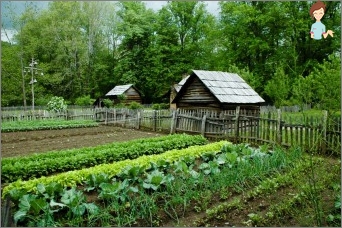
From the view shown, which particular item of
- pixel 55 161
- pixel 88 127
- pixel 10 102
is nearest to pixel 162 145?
pixel 55 161

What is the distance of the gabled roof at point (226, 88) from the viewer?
16656 millimetres

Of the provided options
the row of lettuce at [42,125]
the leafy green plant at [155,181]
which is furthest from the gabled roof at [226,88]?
the leafy green plant at [155,181]

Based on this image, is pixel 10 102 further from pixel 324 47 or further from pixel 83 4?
pixel 324 47

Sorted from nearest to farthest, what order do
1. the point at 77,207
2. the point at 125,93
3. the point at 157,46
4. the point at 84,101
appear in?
the point at 77,207 → the point at 84,101 → the point at 125,93 → the point at 157,46

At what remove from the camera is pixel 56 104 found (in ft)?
72.0

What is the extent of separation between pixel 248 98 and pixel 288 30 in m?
21.9

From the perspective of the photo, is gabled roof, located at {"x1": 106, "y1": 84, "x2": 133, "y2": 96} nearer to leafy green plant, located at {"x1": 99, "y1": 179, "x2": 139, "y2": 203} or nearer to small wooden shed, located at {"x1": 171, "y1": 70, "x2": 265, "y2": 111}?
small wooden shed, located at {"x1": 171, "y1": 70, "x2": 265, "y2": 111}

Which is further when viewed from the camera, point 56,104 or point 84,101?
point 56,104

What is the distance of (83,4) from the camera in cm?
2016

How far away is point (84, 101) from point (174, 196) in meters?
17.5

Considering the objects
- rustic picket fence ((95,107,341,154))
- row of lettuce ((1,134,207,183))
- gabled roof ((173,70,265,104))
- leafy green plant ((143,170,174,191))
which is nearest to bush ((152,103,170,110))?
rustic picket fence ((95,107,341,154))

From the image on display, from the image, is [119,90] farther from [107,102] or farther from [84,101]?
[84,101]

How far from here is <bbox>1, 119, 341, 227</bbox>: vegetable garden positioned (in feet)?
15.7

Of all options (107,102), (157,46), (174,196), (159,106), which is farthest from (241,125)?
(157,46)
